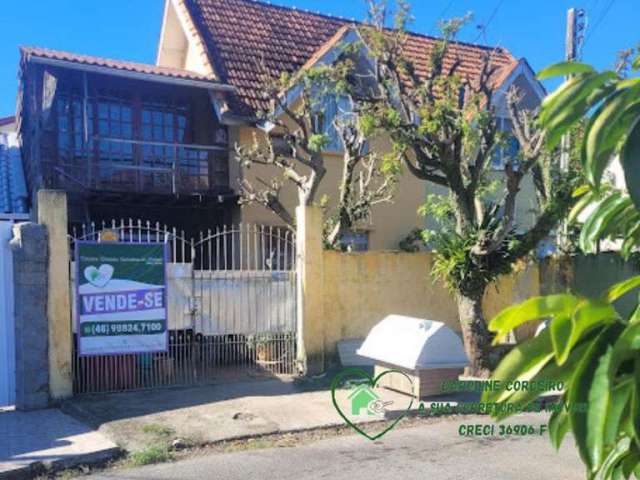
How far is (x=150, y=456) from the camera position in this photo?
5871mm

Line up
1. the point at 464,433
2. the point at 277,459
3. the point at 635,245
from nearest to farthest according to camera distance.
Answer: the point at 635,245
the point at 277,459
the point at 464,433

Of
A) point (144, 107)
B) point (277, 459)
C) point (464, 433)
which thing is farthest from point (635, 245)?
point (144, 107)

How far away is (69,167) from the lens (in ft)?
39.9

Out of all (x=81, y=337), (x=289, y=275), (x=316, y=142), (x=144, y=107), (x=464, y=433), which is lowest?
(x=464, y=433)

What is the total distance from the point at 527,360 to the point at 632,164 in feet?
1.37

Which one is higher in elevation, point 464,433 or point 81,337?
point 81,337

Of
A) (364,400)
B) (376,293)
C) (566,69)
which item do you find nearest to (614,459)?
(566,69)

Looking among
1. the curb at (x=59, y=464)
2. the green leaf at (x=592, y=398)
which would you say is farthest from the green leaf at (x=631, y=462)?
the curb at (x=59, y=464)

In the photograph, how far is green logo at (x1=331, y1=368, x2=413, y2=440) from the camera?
7195 millimetres

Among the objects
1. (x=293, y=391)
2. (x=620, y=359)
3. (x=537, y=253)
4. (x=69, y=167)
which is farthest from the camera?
(x=537, y=253)

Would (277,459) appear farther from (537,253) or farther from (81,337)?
(537,253)

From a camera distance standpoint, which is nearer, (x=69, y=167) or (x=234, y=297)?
(x=234, y=297)

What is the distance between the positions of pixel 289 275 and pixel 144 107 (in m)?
6.24

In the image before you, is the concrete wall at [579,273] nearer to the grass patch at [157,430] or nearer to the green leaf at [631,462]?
the grass patch at [157,430]
